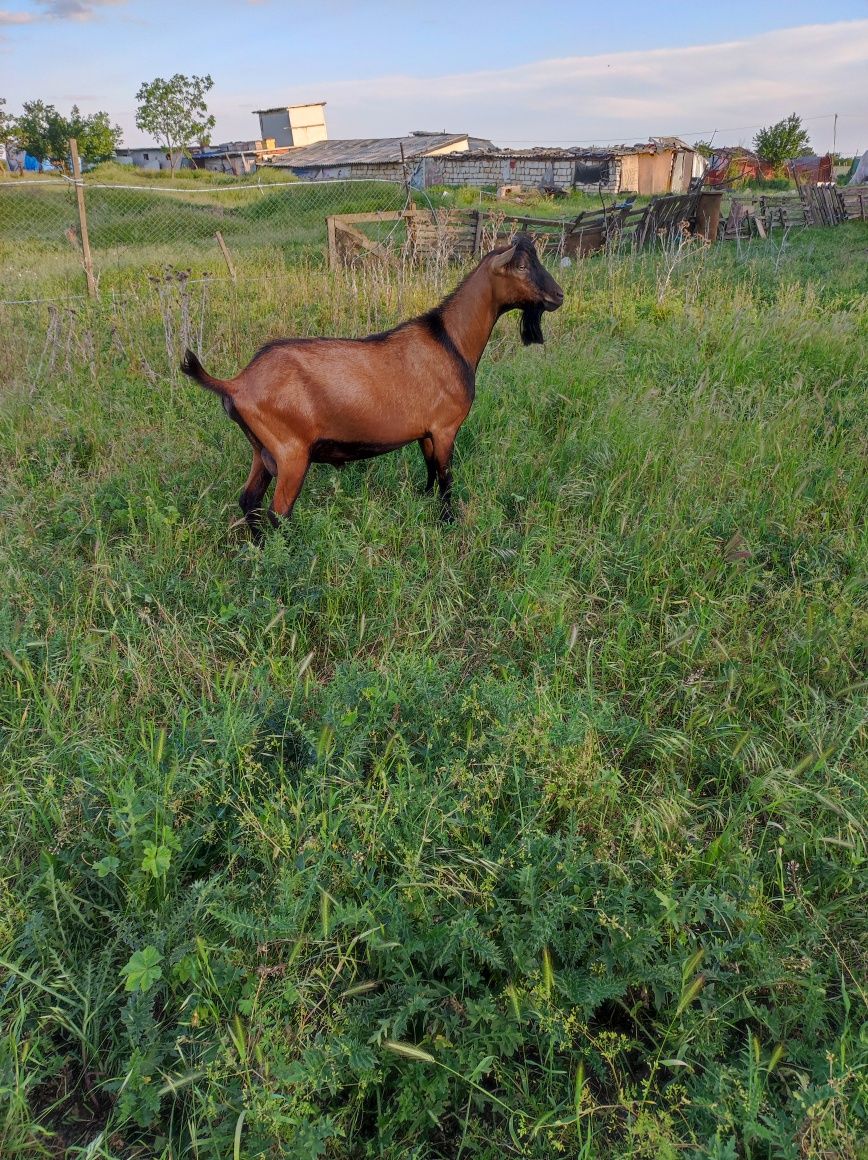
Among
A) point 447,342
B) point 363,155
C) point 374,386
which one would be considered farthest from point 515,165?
point 374,386

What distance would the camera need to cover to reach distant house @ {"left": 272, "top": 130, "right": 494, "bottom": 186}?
1319 inches

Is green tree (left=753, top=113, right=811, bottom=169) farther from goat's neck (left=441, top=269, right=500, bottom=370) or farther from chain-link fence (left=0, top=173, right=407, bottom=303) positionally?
goat's neck (left=441, top=269, right=500, bottom=370)

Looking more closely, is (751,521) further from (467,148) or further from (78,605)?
(467,148)

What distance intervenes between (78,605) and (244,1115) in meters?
2.20

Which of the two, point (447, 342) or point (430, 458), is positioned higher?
point (447, 342)

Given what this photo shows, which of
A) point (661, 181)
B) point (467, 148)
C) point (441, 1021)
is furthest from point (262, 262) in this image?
point (467, 148)

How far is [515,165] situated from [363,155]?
750cm

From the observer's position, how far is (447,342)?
387cm

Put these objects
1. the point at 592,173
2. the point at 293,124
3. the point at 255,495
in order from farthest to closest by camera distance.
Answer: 1. the point at 293,124
2. the point at 592,173
3. the point at 255,495

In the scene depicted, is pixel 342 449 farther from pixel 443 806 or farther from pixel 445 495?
pixel 443 806

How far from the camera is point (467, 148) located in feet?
142

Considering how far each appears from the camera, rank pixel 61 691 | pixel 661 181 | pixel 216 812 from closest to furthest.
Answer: pixel 216 812, pixel 61 691, pixel 661 181

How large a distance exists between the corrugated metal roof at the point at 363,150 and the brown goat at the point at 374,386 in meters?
35.1

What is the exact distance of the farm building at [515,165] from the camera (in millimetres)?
34031
